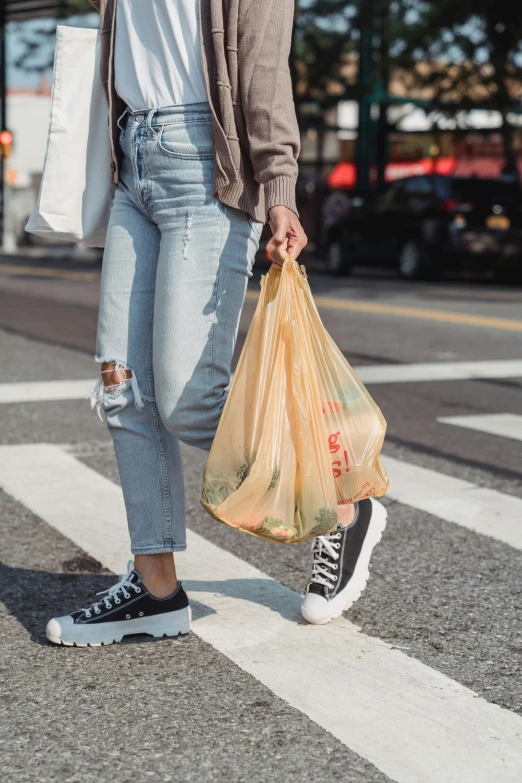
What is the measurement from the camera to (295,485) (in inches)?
108

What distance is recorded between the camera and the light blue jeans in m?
2.79

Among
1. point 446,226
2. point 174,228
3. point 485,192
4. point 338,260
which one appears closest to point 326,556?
point 174,228

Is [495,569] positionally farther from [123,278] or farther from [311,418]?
[123,278]

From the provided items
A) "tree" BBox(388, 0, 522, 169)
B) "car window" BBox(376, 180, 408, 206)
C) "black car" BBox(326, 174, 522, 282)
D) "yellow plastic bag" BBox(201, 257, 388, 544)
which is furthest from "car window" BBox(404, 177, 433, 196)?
"yellow plastic bag" BBox(201, 257, 388, 544)

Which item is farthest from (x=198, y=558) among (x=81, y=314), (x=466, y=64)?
(x=466, y=64)

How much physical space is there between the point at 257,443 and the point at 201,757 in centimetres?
73

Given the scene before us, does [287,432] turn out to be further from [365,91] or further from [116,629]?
[365,91]

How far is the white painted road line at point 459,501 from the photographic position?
162 inches

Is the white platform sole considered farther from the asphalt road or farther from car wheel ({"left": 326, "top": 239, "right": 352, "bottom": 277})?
car wheel ({"left": 326, "top": 239, "right": 352, "bottom": 277})

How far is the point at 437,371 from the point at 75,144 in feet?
16.8

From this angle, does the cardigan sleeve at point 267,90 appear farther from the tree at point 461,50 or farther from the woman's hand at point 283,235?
the tree at point 461,50

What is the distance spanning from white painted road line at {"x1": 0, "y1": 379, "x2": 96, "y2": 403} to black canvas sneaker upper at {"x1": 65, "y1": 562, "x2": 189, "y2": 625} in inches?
143

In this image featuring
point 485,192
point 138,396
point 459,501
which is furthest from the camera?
point 485,192

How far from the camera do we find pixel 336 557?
3117 mm
